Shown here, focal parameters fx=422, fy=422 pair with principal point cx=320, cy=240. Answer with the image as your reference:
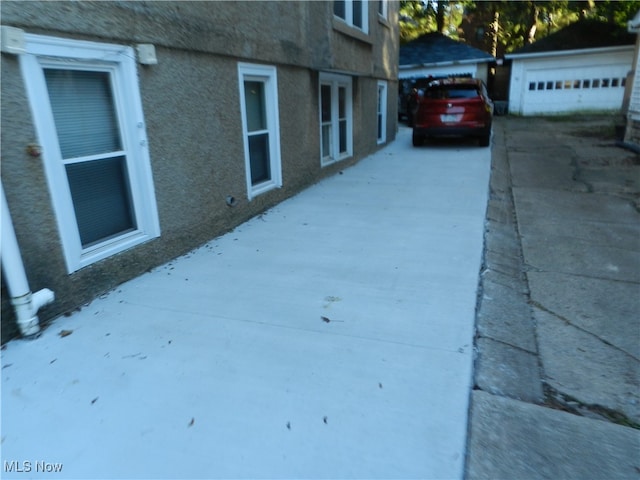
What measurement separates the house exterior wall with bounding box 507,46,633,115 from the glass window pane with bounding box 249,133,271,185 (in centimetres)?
1754

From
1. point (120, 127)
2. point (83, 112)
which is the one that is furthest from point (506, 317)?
point (83, 112)

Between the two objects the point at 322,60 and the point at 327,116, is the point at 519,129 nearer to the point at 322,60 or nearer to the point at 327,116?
the point at 327,116

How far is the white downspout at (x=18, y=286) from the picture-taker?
2516 mm

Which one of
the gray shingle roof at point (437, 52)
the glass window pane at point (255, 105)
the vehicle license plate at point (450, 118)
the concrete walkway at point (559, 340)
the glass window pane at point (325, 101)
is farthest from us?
the gray shingle roof at point (437, 52)

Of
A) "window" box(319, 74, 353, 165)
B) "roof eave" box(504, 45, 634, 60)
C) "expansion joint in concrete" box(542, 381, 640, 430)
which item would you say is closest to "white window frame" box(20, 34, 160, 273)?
"expansion joint in concrete" box(542, 381, 640, 430)

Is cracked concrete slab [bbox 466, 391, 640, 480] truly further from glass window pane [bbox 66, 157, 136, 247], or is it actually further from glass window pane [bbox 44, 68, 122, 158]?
glass window pane [bbox 44, 68, 122, 158]

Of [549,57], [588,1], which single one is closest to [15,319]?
[549,57]

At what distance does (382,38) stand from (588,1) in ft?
66.1

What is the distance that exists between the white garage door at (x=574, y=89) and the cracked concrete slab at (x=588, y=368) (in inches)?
767

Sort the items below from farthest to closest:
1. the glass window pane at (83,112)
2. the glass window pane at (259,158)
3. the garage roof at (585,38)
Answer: the garage roof at (585,38) → the glass window pane at (259,158) → the glass window pane at (83,112)

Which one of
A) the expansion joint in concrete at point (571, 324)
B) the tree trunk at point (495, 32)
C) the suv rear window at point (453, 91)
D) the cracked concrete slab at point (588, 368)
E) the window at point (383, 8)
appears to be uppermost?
the tree trunk at point (495, 32)

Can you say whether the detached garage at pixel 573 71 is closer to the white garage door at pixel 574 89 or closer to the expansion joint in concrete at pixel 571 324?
the white garage door at pixel 574 89

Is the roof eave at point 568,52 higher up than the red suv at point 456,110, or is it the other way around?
the roof eave at point 568,52

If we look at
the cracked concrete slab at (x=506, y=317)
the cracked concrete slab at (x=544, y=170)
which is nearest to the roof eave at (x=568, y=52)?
the cracked concrete slab at (x=544, y=170)
